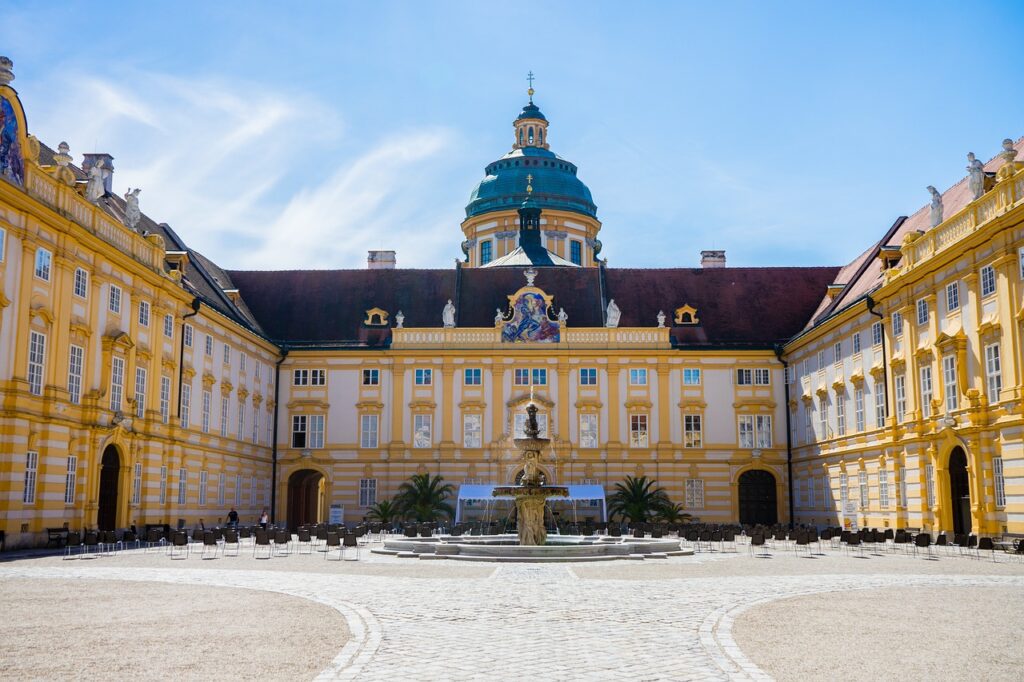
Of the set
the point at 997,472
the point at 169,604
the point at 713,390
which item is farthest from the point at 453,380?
the point at 169,604

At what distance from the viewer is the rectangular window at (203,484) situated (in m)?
42.4

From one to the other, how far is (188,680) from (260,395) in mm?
42529

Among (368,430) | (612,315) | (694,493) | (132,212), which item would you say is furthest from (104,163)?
(694,493)

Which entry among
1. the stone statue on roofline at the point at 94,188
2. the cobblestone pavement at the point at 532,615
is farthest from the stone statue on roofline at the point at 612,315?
the cobblestone pavement at the point at 532,615

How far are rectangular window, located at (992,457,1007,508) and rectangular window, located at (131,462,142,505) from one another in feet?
95.0

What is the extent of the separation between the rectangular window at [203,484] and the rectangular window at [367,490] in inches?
399

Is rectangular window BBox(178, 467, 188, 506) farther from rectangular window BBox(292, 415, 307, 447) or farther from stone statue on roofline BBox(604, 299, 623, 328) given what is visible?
stone statue on roofline BBox(604, 299, 623, 328)

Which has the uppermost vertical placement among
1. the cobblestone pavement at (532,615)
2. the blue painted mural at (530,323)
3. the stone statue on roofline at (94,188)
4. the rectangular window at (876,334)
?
the stone statue on roofline at (94,188)

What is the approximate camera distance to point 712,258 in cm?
6303

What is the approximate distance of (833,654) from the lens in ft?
34.7

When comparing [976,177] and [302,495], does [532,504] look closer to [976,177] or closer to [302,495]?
[976,177]

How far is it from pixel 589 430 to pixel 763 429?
8.94m

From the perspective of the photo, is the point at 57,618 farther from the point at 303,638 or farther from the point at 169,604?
the point at 303,638

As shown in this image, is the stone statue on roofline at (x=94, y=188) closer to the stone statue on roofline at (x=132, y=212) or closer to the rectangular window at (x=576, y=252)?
the stone statue on roofline at (x=132, y=212)
